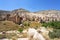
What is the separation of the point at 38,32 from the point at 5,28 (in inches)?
1900

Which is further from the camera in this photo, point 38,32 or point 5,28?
point 5,28

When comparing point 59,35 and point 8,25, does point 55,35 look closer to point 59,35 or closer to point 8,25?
point 59,35

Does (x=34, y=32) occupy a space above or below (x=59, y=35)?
above

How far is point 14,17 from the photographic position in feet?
305

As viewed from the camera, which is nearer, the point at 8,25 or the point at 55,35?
the point at 55,35

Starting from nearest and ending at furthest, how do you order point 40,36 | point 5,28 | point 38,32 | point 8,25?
point 40,36, point 38,32, point 5,28, point 8,25

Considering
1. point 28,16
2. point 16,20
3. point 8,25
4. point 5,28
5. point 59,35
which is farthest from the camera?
point 28,16

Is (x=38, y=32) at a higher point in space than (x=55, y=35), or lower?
higher

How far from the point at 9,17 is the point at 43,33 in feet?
274

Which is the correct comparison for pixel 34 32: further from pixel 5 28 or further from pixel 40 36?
pixel 5 28

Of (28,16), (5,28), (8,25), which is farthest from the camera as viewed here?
(28,16)

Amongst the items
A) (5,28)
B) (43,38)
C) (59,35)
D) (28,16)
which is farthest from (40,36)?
(28,16)

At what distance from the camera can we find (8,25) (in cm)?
6475

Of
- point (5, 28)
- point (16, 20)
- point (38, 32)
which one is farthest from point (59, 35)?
point (16, 20)
